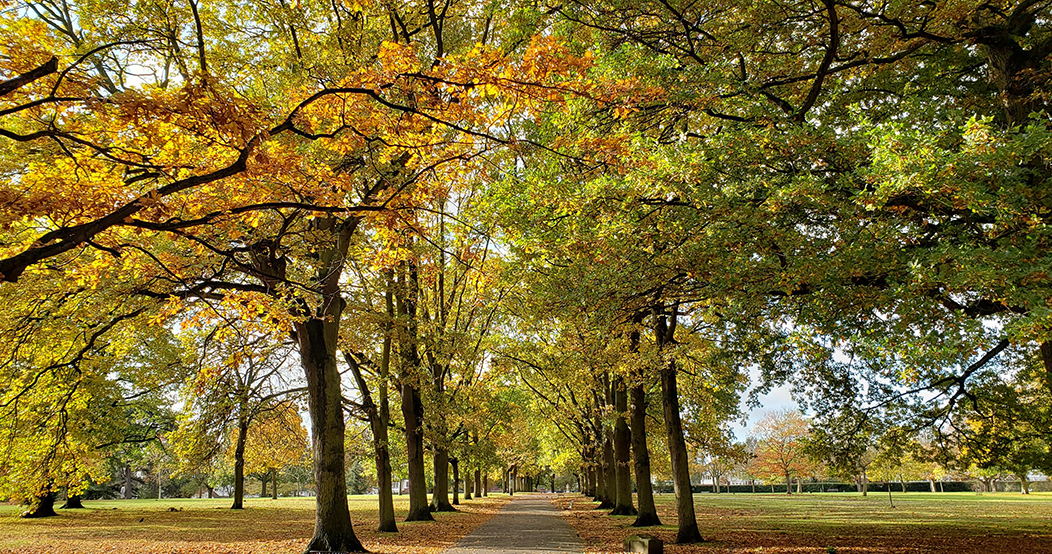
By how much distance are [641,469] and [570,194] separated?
420 inches

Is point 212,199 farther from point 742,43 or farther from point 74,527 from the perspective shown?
point 74,527

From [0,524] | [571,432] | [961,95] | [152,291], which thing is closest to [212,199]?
[152,291]

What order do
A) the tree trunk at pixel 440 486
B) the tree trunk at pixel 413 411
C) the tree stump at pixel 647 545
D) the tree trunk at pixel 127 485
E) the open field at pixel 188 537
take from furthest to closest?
the tree trunk at pixel 127 485 → the tree trunk at pixel 440 486 → the tree trunk at pixel 413 411 → the open field at pixel 188 537 → the tree stump at pixel 647 545

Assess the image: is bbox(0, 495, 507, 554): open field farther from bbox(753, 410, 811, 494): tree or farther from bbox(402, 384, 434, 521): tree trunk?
bbox(753, 410, 811, 494): tree

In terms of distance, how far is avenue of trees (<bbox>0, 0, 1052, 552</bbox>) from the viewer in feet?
18.9

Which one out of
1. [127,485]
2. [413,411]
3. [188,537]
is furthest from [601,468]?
[127,485]

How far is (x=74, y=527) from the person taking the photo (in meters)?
18.9

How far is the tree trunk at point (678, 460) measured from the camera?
12055 mm

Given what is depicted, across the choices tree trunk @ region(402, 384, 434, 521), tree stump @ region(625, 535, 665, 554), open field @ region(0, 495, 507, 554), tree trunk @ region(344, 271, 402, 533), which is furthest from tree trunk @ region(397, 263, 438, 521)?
tree stump @ region(625, 535, 665, 554)

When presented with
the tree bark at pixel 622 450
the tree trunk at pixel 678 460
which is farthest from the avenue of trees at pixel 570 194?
the tree bark at pixel 622 450

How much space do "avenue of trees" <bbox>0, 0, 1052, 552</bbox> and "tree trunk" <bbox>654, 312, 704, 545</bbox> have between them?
69mm

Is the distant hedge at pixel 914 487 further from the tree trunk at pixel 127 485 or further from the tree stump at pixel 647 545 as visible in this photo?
the tree trunk at pixel 127 485

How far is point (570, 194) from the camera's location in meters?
9.13

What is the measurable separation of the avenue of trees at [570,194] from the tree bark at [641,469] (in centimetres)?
12
